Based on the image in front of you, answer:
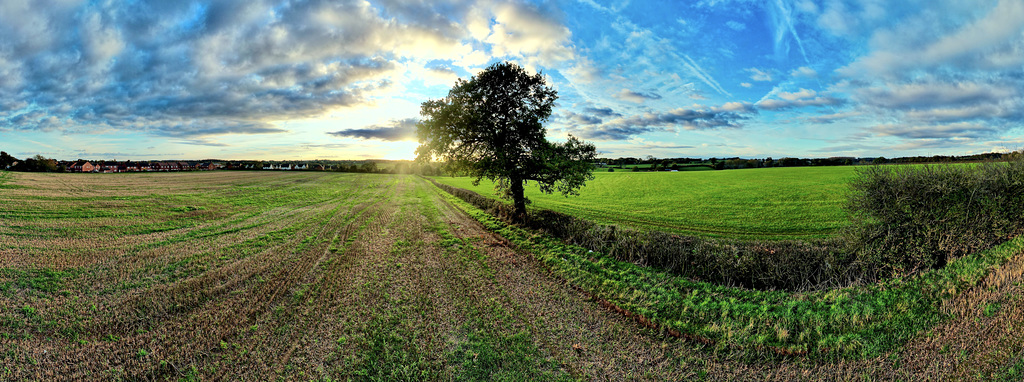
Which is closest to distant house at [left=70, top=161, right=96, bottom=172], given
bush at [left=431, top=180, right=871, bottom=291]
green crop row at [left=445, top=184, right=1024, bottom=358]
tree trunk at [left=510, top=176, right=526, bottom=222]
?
tree trunk at [left=510, top=176, right=526, bottom=222]

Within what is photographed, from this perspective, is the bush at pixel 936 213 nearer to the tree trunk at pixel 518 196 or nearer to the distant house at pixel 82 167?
the tree trunk at pixel 518 196

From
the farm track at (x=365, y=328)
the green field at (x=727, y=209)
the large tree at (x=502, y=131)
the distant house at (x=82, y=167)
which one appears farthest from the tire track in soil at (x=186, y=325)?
the distant house at (x=82, y=167)

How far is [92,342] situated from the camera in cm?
578

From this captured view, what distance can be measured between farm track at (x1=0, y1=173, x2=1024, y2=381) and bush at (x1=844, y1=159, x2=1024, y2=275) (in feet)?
7.52

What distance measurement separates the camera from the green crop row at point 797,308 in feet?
18.8

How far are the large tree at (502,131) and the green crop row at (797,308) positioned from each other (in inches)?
337

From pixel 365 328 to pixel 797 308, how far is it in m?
8.88

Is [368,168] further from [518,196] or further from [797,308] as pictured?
[797,308]

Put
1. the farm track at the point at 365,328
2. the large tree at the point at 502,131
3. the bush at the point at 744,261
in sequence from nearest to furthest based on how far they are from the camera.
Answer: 1. the farm track at the point at 365,328
2. the bush at the point at 744,261
3. the large tree at the point at 502,131

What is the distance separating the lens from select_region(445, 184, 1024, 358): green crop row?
5723mm

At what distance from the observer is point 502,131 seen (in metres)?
17.4

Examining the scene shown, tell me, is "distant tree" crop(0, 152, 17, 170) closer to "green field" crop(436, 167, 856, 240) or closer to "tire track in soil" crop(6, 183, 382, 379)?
"tire track in soil" crop(6, 183, 382, 379)

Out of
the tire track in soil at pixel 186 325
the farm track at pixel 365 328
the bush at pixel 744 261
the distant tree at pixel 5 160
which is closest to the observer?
the farm track at pixel 365 328

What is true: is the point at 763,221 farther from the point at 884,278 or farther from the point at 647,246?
the point at 647,246
